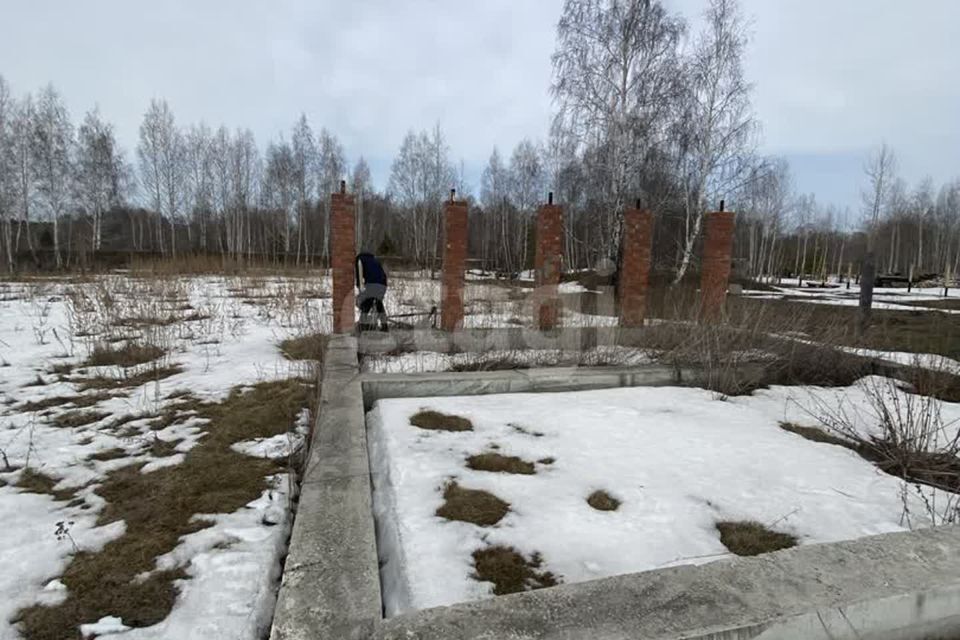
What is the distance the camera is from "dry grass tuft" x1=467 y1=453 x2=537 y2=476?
2998mm

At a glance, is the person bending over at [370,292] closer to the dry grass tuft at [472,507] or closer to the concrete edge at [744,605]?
the dry grass tuft at [472,507]

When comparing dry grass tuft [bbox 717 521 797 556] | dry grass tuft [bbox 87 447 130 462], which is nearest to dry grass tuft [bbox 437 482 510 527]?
dry grass tuft [bbox 717 521 797 556]

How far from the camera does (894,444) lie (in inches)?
125

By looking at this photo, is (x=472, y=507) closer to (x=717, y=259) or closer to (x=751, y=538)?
(x=751, y=538)

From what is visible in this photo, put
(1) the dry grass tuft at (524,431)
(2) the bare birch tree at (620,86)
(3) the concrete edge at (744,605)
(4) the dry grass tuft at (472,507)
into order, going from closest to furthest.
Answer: (3) the concrete edge at (744,605) < (4) the dry grass tuft at (472,507) < (1) the dry grass tuft at (524,431) < (2) the bare birch tree at (620,86)

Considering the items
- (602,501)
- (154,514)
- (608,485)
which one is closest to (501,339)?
(608,485)

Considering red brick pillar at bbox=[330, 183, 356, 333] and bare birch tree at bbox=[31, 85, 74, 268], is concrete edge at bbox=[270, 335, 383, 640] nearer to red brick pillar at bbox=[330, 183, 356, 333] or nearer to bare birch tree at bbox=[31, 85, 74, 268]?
red brick pillar at bbox=[330, 183, 356, 333]

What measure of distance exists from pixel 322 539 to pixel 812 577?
1770 mm

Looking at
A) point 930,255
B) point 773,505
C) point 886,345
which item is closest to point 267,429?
point 773,505

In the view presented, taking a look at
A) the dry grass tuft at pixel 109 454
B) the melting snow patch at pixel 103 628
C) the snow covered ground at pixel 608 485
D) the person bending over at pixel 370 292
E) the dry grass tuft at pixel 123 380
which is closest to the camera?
the melting snow patch at pixel 103 628

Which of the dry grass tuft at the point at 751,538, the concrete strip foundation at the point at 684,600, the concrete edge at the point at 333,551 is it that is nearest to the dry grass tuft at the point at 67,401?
the concrete edge at the point at 333,551

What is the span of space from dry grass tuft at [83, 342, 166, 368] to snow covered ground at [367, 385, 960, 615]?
3744mm

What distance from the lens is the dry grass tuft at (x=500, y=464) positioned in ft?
9.84

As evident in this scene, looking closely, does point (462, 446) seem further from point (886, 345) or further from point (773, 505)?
point (886, 345)
